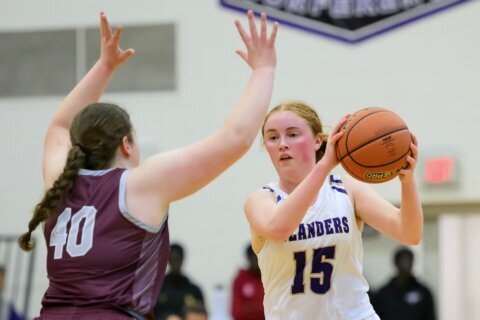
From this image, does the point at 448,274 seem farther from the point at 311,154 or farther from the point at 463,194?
the point at 311,154

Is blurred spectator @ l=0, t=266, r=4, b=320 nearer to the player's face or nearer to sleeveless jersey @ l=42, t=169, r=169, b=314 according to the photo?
the player's face

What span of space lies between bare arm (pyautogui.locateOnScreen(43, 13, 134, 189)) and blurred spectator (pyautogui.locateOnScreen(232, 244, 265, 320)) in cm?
573

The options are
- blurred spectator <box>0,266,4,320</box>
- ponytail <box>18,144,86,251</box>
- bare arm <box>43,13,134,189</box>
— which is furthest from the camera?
blurred spectator <box>0,266,4,320</box>

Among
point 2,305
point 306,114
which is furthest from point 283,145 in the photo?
point 2,305

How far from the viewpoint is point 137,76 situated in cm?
1161

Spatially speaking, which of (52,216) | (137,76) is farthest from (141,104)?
(52,216)

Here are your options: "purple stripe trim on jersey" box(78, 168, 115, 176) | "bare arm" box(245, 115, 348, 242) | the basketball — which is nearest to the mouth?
"bare arm" box(245, 115, 348, 242)

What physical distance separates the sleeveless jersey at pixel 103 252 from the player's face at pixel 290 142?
1.18m

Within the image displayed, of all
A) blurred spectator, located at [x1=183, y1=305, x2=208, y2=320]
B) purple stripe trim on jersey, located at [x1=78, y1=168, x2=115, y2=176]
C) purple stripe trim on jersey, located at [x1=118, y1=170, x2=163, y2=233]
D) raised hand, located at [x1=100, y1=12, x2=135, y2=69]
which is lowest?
blurred spectator, located at [x1=183, y1=305, x2=208, y2=320]

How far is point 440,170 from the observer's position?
10562mm

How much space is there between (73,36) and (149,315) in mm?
8672

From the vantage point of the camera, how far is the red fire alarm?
34.7 feet

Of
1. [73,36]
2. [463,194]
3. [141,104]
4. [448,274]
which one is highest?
[73,36]

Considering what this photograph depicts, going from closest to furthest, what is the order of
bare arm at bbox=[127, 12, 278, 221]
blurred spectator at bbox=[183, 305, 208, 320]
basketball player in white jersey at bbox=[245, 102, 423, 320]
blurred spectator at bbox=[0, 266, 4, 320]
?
1. bare arm at bbox=[127, 12, 278, 221]
2. basketball player in white jersey at bbox=[245, 102, 423, 320]
3. blurred spectator at bbox=[183, 305, 208, 320]
4. blurred spectator at bbox=[0, 266, 4, 320]
